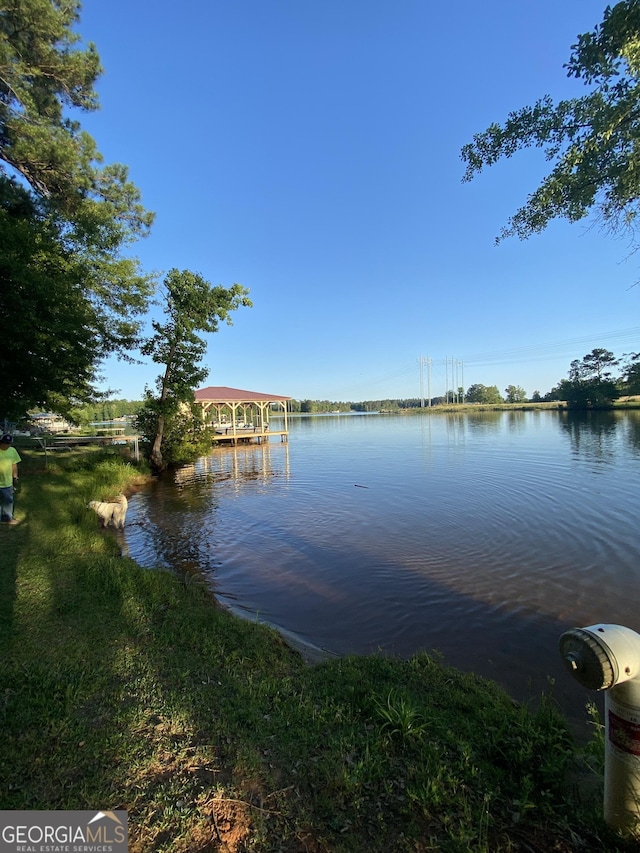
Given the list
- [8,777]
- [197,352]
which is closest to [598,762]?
[8,777]

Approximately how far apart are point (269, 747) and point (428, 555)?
5.91 m

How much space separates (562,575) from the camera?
661 cm

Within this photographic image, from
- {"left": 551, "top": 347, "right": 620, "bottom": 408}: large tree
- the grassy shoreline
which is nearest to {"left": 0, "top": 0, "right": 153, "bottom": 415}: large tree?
the grassy shoreline

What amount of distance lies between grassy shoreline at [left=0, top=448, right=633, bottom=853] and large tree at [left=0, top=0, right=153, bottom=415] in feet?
26.4

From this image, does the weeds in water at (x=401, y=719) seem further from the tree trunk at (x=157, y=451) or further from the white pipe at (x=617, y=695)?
the tree trunk at (x=157, y=451)

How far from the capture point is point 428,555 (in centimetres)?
773

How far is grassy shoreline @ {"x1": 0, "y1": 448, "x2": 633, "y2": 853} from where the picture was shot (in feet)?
6.17

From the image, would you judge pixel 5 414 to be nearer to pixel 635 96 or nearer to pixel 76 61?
pixel 76 61

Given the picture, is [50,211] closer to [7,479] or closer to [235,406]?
[7,479]

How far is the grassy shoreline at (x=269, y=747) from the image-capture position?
188cm

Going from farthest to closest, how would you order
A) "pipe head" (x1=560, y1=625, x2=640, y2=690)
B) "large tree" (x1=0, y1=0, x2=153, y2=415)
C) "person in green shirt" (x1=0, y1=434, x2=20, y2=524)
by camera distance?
1. "large tree" (x1=0, y1=0, x2=153, y2=415)
2. "person in green shirt" (x1=0, y1=434, x2=20, y2=524)
3. "pipe head" (x1=560, y1=625, x2=640, y2=690)

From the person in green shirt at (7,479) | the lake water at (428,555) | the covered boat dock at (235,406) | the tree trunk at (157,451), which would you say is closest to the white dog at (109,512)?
the lake water at (428,555)

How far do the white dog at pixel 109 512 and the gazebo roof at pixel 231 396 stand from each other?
792 inches

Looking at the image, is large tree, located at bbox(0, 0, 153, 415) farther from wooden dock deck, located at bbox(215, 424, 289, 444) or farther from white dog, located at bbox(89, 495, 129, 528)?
wooden dock deck, located at bbox(215, 424, 289, 444)
